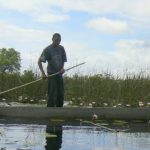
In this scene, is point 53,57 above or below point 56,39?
below

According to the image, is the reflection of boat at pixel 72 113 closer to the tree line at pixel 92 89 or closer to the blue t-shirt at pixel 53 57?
the blue t-shirt at pixel 53 57

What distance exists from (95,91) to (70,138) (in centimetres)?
878

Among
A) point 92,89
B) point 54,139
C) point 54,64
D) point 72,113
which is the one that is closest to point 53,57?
point 54,64

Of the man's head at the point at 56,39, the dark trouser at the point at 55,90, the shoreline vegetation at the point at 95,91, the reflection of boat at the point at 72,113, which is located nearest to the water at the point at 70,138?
the reflection of boat at the point at 72,113

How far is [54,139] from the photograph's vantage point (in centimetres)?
904

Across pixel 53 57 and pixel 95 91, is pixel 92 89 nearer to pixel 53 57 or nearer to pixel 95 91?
pixel 95 91

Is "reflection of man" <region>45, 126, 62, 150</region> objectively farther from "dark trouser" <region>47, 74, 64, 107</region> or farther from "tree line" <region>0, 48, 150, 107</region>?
"tree line" <region>0, 48, 150, 107</region>

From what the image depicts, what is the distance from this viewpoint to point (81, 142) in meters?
8.79

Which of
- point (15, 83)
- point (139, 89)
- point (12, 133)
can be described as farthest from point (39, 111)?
point (15, 83)

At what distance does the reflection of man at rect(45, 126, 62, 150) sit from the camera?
8.08m

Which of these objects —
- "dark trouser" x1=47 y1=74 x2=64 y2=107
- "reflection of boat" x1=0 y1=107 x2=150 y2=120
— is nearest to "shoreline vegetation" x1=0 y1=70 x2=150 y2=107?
"reflection of boat" x1=0 y1=107 x2=150 y2=120

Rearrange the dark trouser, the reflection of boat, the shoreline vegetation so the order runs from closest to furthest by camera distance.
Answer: the reflection of boat
the dark trouser
the shoreline vegetation

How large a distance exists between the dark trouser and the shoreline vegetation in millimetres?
3187

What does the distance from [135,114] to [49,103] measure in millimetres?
2142
